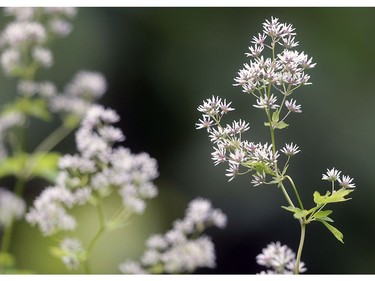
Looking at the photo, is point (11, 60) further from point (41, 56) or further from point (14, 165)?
point (14, 165)

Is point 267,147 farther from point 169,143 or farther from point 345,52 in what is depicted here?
point 345,52

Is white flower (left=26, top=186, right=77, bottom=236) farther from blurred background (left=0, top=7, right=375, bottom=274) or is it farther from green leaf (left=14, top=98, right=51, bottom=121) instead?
blurred background (left=0, top=7, right=375, bottom=274)

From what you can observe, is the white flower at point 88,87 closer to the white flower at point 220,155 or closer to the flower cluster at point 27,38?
the flower cluster at point 27,38

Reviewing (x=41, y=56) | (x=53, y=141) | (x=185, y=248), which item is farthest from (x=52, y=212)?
(x=53, y=141)

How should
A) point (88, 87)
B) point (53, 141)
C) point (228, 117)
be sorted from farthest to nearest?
point (228, 117) < point (53, 141) < point (88, 87)

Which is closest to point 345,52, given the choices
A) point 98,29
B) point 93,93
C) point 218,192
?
point 218,192

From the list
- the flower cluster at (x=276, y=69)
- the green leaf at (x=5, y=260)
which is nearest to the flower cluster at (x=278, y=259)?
the flower cluster at (x=276, y=69)
